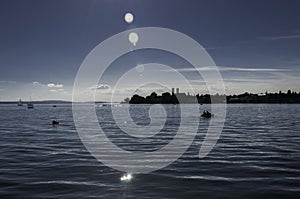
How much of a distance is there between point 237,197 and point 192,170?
640 cm

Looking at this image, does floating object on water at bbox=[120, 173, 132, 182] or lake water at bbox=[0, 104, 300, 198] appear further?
floating object on water at bbox=[120, 173, 132, 182]

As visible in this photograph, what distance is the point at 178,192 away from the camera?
15.9 meters

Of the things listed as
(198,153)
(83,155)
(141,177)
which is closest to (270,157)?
(198,153)

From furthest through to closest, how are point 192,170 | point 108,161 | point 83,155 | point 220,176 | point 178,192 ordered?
point 83,155
point 108,161
point 192,170
point 220,176
point 178,192

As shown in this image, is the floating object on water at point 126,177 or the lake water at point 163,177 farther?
the floating object on water at point 126,177

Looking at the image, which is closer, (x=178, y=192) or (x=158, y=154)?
(x=178, y=192)

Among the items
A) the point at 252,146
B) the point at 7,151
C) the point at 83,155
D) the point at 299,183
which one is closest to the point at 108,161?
the point at 83,155

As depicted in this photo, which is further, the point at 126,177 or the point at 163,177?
the point at 126,177

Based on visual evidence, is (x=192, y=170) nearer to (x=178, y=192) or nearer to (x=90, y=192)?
(x=178, y=192)

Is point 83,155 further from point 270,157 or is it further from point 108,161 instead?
point 270,157

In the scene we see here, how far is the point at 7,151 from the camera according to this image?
30219 millimetres

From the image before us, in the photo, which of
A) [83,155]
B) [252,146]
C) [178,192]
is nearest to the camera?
[178,192]

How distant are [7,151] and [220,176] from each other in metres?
22.3

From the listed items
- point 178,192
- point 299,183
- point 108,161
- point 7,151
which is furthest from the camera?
point 7,151
